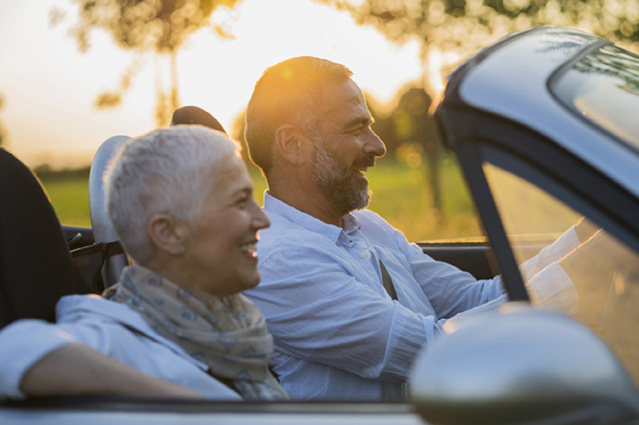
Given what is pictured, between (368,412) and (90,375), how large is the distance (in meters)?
0.51

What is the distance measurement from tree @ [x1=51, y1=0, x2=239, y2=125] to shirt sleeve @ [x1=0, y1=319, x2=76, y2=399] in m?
12.5

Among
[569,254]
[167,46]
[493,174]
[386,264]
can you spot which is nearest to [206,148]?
[493,174]

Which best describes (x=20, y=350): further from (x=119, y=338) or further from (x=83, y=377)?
(x=119, y=338)

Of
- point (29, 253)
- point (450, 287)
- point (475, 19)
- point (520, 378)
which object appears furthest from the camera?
point (475, 19)

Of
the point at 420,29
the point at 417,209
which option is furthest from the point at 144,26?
the point at 417,209

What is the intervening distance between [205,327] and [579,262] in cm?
87

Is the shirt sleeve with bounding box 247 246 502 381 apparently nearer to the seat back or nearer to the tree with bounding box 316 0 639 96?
the seat back

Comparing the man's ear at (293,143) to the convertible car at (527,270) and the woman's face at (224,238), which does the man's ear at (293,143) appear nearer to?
the woman's face at (224,238)

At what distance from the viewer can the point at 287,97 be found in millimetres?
3008

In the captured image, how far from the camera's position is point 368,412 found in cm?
130

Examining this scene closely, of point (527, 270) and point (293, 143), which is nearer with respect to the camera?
point (527, 270)

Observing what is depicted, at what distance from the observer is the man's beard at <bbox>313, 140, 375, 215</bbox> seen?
297cm

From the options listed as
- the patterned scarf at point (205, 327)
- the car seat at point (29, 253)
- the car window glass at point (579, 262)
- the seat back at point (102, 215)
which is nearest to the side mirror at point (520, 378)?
the car window glass at point (579, 262)

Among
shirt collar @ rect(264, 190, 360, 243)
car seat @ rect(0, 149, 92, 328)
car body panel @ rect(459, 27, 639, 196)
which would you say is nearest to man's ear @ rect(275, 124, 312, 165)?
shirt collar @ rect(264, 190, 360, 243)
